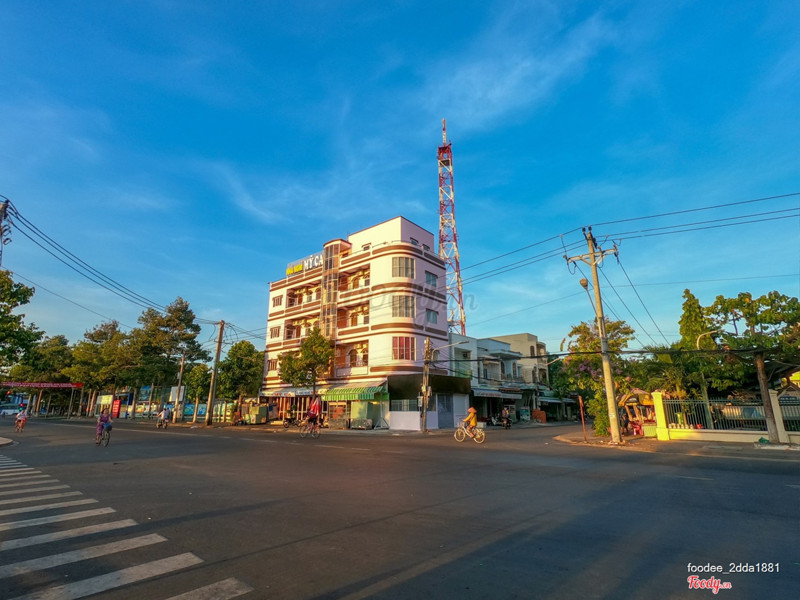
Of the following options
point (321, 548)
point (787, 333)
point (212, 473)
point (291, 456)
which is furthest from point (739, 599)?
point (787, 333)

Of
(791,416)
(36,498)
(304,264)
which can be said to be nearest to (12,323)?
(36,498)

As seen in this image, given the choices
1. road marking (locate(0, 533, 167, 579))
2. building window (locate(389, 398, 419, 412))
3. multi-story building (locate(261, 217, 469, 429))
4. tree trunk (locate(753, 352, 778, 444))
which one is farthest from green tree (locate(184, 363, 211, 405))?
tree trunk (locate(753, 352, 778, 444))

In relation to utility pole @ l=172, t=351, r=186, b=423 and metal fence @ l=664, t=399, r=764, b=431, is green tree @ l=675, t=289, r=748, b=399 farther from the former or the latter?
utility pole @ l=172, t=351, r=186, b=423

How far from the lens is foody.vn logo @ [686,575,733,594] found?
4.05 meters

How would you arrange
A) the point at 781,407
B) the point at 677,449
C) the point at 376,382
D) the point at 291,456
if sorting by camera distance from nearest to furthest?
the point at 291,456 < the point at 677,449 < the point at 781,407 < the point at 376,382

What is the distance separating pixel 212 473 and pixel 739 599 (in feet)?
36.8

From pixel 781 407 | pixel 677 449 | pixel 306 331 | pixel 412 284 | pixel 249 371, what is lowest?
pixel 677 449

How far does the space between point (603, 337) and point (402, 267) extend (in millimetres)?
19852

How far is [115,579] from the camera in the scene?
4148mm

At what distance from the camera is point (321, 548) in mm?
5078

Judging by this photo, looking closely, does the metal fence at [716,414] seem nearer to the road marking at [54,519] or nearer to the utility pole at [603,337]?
the utility pole at [603,337]

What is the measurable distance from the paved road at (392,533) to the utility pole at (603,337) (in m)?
9.55

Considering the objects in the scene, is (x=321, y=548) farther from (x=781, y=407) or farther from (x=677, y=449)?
(x=781, y=407)

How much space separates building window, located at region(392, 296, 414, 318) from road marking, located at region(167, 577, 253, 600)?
32.2 meters
